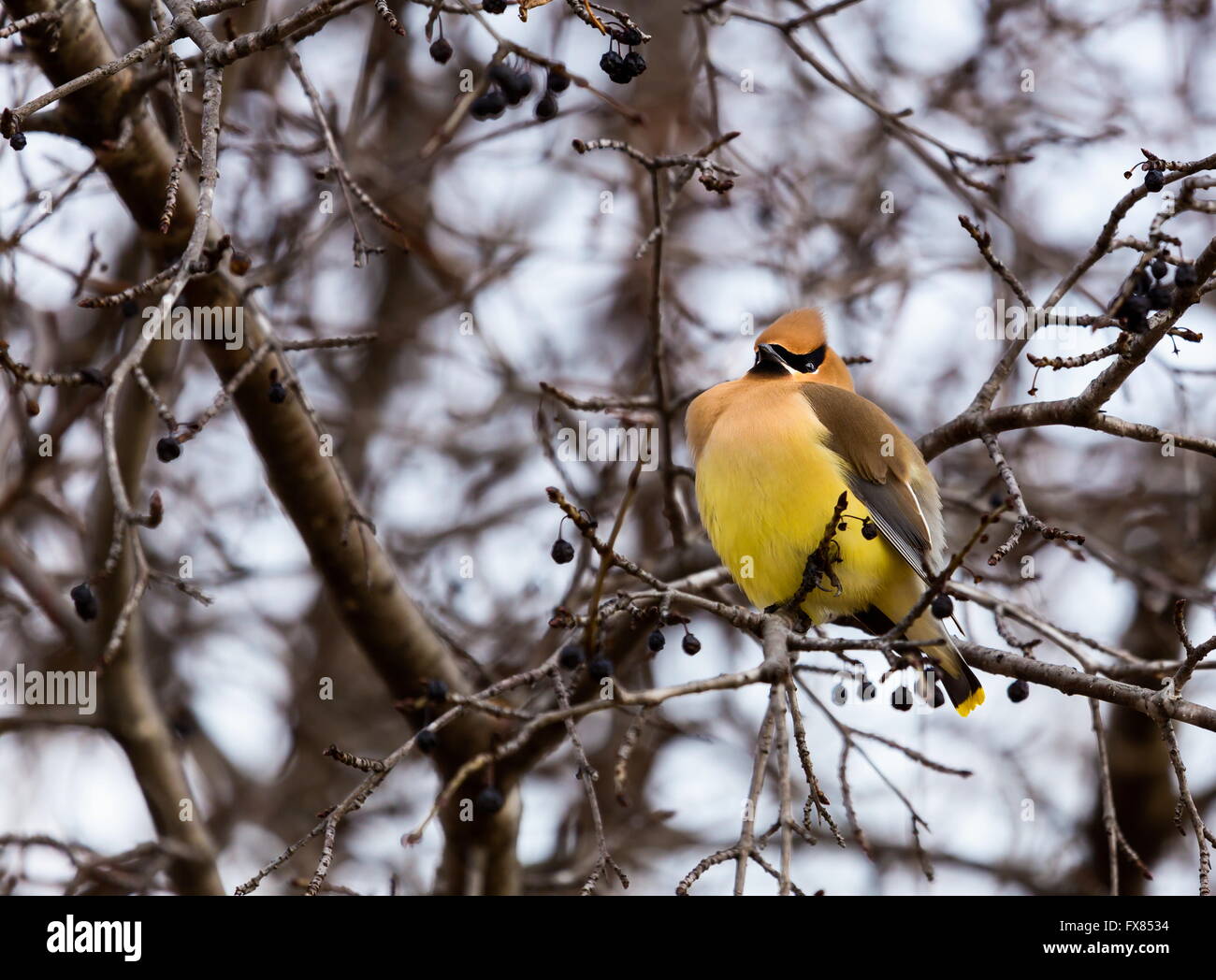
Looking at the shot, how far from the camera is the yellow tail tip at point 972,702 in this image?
4184 mm

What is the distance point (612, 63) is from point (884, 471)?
1731 millimetres

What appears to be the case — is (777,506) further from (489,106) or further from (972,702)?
(489,106)

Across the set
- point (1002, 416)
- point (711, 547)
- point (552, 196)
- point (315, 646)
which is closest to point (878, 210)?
point (552, 196)

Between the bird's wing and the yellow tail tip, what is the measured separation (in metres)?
0.40

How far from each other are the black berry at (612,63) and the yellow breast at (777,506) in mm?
1404

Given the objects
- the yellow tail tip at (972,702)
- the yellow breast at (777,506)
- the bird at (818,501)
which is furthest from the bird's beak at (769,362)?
the yellow tail tip at (972,702)

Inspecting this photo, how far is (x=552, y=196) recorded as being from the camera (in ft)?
25.9

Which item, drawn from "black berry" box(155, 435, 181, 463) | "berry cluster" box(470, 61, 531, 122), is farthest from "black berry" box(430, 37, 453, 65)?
"black berry" box(155, 435, 181, 463)

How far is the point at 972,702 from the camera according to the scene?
421 centimetres

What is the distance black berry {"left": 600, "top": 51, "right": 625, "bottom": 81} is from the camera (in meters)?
3.13

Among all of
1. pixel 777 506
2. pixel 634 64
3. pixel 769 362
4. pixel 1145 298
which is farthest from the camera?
pixel 769 362

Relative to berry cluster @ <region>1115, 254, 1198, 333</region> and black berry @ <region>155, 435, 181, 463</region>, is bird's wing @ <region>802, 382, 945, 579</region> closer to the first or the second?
berry cluster @ <region>1115, 254, 1198, 333</region>

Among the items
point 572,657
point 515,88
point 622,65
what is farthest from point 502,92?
point 572,657
